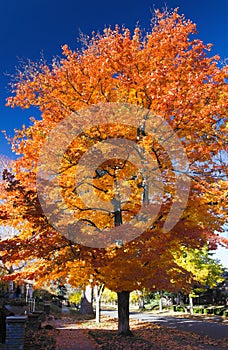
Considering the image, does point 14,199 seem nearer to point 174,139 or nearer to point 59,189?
point 59,189

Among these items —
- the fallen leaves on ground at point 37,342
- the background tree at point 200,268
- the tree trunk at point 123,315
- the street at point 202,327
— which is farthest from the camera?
the background tree at point 200,268

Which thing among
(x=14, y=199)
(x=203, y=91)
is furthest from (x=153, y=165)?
(x=14, y=199)

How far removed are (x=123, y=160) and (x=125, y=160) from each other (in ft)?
0.37

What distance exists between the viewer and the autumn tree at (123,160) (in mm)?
10320

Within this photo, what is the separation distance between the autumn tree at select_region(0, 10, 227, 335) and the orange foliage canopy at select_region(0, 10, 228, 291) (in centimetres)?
4

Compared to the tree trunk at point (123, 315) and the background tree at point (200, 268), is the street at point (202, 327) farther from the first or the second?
the background tree at point (200, 268)

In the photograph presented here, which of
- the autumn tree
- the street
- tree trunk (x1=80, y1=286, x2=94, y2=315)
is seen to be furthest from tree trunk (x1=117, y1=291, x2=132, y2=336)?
tree trunk (x1=80, y1=286, x2=94, y2=315)

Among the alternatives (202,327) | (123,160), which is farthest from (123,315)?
(202,327)

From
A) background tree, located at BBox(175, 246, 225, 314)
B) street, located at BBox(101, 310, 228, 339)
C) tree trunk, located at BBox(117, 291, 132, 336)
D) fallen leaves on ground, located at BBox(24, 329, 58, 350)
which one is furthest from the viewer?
background tree, located at BBox(175, 246, 225, 314)

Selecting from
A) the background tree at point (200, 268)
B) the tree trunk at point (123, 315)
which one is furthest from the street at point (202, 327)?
the background tree at point (200, 268)

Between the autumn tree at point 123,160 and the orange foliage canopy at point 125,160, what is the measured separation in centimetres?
4

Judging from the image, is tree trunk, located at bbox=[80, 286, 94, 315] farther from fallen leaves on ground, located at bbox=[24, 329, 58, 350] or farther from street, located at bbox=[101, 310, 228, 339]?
fallen leaves on ground, located at bbox=[24, 329, 58, 350]

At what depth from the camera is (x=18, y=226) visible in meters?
11.6

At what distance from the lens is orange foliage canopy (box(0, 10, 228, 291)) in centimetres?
1030
